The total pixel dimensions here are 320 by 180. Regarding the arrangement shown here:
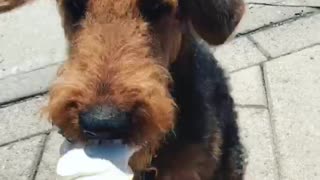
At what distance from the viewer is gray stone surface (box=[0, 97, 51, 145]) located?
4.02 meters

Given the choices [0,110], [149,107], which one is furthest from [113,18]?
[0,110]

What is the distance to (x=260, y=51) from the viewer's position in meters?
4.45

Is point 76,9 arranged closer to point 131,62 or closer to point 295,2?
point 131,62

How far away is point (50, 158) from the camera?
3836mm

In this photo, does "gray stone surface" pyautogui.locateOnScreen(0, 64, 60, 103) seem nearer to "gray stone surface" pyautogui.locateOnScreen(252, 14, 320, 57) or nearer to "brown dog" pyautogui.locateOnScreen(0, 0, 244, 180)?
"gray stone surface" pyautogui.locateOnScreen(252, 14, 320, 57)

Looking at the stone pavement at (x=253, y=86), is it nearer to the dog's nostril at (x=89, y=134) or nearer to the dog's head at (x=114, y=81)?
the dog's head at (x=114, y=81)

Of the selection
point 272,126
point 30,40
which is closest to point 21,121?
point 30,40

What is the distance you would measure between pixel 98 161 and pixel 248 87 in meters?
2.00

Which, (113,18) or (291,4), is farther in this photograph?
(291,4)

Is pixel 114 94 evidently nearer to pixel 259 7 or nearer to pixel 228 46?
pixel 228 46

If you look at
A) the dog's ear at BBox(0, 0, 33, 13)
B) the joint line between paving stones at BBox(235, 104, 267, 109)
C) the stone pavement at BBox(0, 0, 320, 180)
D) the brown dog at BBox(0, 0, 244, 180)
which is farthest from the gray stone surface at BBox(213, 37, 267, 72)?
the dog's ear at BBox(0, 0, 33, 13)

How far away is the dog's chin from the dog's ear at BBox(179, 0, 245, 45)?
2.20ft

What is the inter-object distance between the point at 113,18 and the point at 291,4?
98.1 inches

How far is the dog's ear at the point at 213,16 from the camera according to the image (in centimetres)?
281
